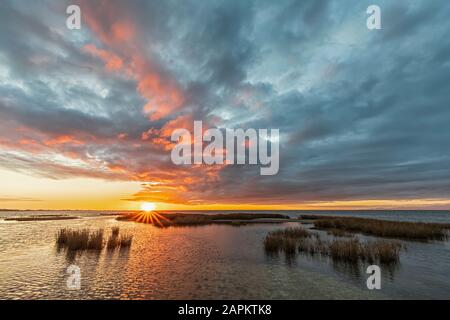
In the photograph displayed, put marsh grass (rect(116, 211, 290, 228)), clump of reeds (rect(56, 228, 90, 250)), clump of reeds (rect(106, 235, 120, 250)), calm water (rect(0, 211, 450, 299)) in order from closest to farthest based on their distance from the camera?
calm water (rect(0, 211, 450, 299)) → clump of reeds (rect(56, 228, 90, 250)) → clump of reeds (rect(106, 235, 120, 250)) → marsh grass (rect(116, 211, 290, 228))

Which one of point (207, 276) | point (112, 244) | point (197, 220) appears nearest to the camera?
point (207, 276)

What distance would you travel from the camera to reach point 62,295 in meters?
13.4

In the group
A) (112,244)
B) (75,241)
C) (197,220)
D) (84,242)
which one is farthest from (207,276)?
(197,220)

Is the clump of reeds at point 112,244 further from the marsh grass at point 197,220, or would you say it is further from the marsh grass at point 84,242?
the marsh grass at point 197,220

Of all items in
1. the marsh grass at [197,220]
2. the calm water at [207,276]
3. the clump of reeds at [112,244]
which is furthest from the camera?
the marsh grass at [197,220]

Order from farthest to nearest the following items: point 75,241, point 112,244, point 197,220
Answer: point 197,220 → point 112,244 → point 75,241

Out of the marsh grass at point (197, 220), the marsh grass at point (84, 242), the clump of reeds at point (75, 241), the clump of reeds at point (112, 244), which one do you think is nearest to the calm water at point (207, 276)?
the clump of reeds at point (75, 241)

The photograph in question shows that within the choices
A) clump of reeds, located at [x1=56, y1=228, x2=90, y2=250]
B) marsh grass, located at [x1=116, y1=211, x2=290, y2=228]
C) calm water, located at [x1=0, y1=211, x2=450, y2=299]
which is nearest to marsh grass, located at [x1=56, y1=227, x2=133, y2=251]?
clump of reeds, located at [x1=56, y1=228, x2=90, y2=250]

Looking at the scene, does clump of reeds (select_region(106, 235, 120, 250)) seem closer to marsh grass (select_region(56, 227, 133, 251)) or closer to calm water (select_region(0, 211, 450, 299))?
Result: marsh grass (select_region(56, 227, 133, 251))

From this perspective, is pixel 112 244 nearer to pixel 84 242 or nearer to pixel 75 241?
pixel 84 242
